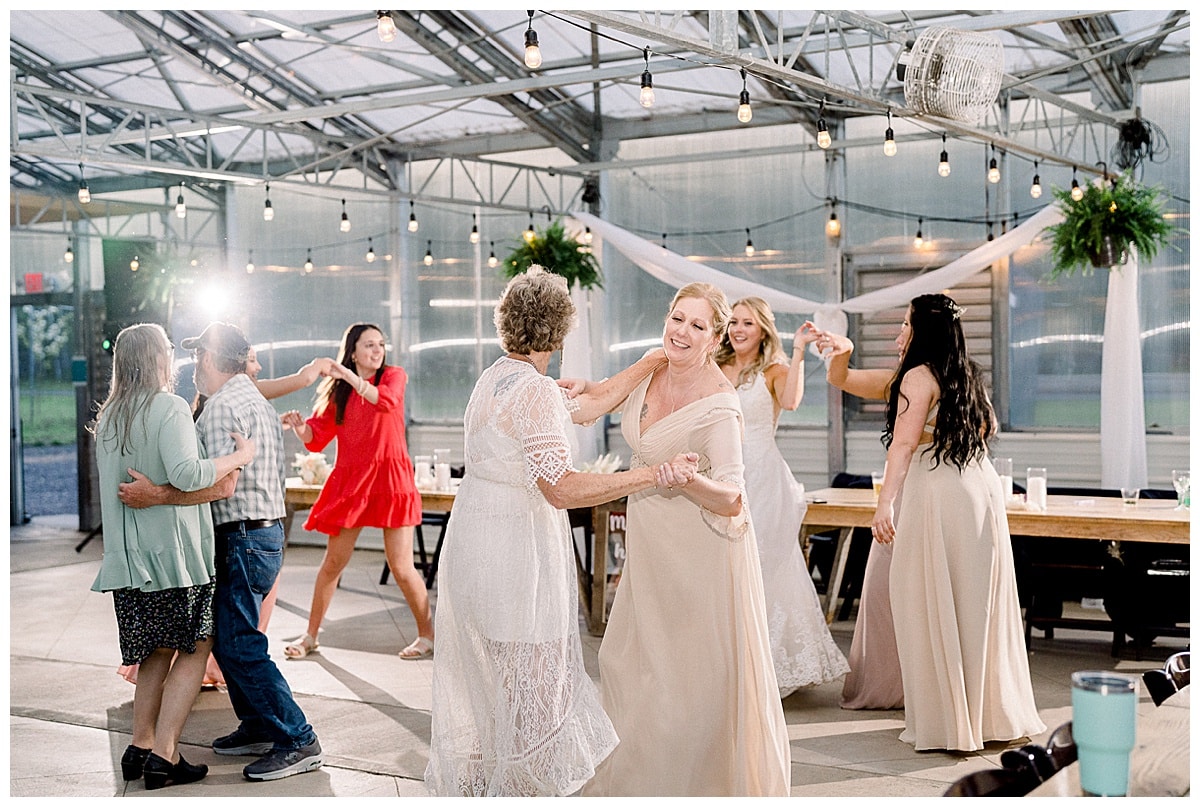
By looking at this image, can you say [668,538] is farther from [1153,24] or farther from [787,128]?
[787,128]

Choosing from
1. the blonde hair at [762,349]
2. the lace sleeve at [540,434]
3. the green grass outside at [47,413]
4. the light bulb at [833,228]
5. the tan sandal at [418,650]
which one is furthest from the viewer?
the green grass outside at [47,413]

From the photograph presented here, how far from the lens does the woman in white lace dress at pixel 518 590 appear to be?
135 inches

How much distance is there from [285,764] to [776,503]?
2.36 m

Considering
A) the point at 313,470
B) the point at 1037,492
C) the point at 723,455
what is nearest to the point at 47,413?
the point at 313,470

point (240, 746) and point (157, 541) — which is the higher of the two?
point (157, 541)

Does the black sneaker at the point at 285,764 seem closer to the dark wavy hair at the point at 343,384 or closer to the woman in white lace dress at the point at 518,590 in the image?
the woman in white lace dress at the point at 518,590

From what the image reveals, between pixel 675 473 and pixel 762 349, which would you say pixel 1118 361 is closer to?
pixel 762 349

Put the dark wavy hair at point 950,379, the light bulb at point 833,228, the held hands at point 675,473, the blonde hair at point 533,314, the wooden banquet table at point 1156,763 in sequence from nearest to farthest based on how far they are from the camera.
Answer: the wooden banquet table at point 1156,763, the held hands at point 675,473, the blonde hair at point 533,314, the dark wavy hair at point 950,379, the light bulb at point 833,228

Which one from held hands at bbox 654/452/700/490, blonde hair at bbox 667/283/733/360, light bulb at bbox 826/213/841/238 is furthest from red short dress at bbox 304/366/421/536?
light bulb at bbox 826/213/841/238

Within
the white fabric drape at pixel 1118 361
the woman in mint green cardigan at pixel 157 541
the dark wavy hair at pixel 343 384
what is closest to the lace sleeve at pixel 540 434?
the woman in mint green cardigan at pixel 157 541

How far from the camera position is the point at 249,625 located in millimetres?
4391

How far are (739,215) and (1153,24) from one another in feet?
11.5

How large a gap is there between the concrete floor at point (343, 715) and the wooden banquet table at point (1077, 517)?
28.6 inches

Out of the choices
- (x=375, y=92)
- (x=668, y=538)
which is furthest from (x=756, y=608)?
(x=375, y=92)
